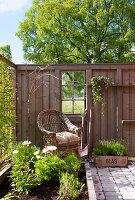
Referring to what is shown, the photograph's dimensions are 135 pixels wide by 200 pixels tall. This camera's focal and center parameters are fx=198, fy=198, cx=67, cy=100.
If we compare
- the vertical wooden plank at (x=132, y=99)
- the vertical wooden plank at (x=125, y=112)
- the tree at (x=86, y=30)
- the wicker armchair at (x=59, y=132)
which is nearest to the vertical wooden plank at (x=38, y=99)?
the wicker armchair at (x=59, y=132)

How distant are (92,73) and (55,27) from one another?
7.38m

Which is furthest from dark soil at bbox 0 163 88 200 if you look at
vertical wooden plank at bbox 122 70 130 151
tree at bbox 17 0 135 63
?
tree at bbox 17 0 135 63

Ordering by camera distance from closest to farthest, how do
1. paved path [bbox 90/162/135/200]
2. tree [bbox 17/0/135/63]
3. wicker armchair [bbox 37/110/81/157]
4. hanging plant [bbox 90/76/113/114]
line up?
paved path [bbox 90/162/135/200]
wicker armchair [bbox 37/110/81/157]
hanging plant [bbox 90/76/113/114]
tree [bbox 17/0/135/63]

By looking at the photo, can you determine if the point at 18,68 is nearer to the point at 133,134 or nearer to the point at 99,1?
the point at 133,134

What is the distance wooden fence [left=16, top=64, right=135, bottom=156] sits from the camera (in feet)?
13.9

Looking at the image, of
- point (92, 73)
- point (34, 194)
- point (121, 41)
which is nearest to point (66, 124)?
point (92, 73)

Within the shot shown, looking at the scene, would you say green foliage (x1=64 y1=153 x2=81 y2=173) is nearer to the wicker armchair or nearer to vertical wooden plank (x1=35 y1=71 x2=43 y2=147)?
the wicker armchair

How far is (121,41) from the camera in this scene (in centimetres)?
939

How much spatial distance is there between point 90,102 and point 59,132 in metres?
1.00

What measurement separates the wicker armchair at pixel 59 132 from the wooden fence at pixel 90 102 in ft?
0.98

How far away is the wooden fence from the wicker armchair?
0.98 ft

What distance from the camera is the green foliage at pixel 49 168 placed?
6.89 feet

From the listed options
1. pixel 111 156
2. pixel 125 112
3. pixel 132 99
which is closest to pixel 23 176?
pixel 111 156

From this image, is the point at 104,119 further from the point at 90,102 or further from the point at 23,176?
the point at 23,176
